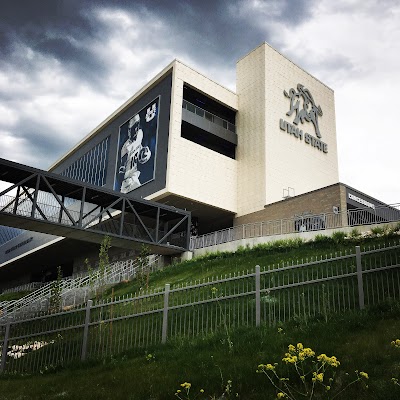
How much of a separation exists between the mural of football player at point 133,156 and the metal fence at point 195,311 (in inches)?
1143

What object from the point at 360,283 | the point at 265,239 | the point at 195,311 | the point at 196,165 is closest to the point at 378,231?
the point at 265,239

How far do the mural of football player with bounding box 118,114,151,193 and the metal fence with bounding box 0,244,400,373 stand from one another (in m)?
29.0

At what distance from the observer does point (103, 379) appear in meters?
10.5

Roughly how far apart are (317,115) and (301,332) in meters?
42.8

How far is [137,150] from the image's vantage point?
150ft

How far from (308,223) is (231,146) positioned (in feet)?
46.9

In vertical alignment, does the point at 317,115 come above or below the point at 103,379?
above

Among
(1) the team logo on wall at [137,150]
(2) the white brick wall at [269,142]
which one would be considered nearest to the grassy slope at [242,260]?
(2) the white brick wall at [269,142]

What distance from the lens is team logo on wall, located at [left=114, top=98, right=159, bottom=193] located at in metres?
43.2

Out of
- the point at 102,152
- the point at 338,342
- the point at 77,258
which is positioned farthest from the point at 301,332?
the point at 77,258

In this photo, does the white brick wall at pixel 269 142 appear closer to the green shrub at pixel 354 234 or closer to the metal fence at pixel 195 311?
the green shrub at pixel 354 234

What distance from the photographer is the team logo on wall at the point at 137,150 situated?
4322cm

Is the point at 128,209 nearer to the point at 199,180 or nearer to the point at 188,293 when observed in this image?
the point at 199,180

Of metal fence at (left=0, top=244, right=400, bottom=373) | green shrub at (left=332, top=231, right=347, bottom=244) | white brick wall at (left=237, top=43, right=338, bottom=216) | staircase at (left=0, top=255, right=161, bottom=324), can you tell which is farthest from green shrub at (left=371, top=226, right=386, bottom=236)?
white brick wall at (left=237, top=43, right=338, bottom=216)
